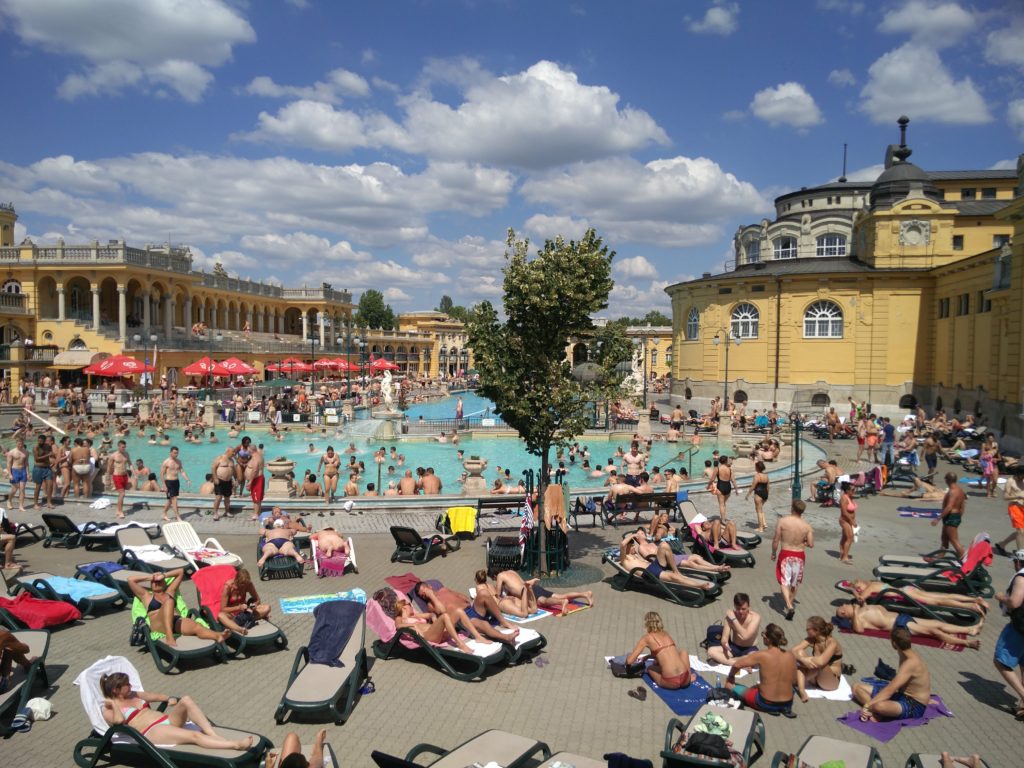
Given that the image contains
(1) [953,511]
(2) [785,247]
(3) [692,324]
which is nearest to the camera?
(1) [953,511]

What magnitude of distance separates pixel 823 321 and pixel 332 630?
3800 centimetres

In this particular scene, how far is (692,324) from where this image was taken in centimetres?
4531

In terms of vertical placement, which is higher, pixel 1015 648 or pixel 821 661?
pixel 1015 648

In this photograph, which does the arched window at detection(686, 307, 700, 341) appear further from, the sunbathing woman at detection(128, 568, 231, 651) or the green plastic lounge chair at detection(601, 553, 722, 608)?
the sunbathing woman at detection(128, 568, 231, 651)

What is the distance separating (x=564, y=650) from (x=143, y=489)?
14.0 meters

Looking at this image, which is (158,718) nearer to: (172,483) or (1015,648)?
→ (1015,648)

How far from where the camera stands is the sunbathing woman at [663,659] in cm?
735

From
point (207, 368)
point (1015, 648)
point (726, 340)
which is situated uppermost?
point (726, 340)

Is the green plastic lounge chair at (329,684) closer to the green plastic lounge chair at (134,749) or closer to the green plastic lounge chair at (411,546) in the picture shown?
the green plastic lounge chair at (134,749)

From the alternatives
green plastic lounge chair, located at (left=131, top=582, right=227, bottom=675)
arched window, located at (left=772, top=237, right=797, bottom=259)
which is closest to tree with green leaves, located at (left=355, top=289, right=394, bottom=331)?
arched window, located at (left=772, top=237, right=797, bottom=259)

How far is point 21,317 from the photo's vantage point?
4372 cm

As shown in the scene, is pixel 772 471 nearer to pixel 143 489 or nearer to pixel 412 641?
pixel 412 641

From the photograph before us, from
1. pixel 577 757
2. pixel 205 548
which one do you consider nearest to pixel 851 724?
pixel 577 757

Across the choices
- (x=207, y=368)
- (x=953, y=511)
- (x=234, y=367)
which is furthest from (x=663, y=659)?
(x=234, y=367)
